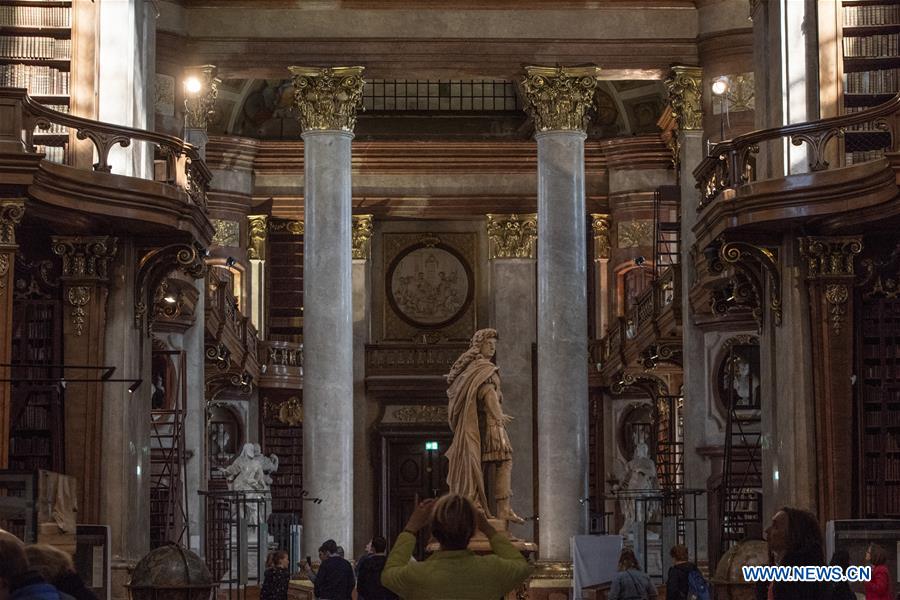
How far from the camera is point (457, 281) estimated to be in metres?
30.7

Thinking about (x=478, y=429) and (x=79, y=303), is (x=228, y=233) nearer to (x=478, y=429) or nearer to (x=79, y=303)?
(x=478, y=429)

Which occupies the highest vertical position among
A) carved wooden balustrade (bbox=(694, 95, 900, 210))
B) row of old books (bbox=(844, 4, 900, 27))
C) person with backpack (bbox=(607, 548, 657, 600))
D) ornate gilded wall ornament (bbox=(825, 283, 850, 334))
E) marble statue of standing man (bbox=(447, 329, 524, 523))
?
row of old books (bbox=(844, 4, 900, 27))

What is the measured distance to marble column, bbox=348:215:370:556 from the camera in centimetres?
2939

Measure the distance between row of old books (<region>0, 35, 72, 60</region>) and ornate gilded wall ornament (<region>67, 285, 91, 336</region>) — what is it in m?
1.99

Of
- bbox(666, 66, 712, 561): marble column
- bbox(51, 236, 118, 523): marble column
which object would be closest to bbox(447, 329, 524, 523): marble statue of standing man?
bbox(51, 236, 118, 523): marble column

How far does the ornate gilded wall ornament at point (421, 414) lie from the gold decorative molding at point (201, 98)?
8.57 m

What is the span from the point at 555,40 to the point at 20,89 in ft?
32.6

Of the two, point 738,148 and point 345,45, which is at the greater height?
point 345,45

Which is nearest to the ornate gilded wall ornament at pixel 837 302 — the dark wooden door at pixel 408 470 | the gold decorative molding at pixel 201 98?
the gold decorative molding at pixel 201 98

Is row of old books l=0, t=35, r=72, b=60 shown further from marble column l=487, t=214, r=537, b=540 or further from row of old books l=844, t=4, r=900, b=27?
marble column l=487, t=214, r=537, b=540

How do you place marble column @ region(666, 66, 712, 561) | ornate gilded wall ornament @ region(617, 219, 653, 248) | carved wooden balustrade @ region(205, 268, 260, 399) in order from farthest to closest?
ornate gilded wall ornament @ region(617, 219, 653, 248) → carved wooden balustrade @ region(205, 268, 260, 399) → marble column @ region(666, 66, 712, 561)

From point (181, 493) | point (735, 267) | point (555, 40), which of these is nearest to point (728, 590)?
point (735, 267)

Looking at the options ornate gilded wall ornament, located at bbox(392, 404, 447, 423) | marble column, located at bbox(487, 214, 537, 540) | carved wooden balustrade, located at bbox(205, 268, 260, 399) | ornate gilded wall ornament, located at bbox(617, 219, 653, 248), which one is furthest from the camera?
ornate gilded wall ornament, located at bbox(392, 404, 447, 423)

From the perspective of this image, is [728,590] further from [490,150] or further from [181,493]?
[490,150]
